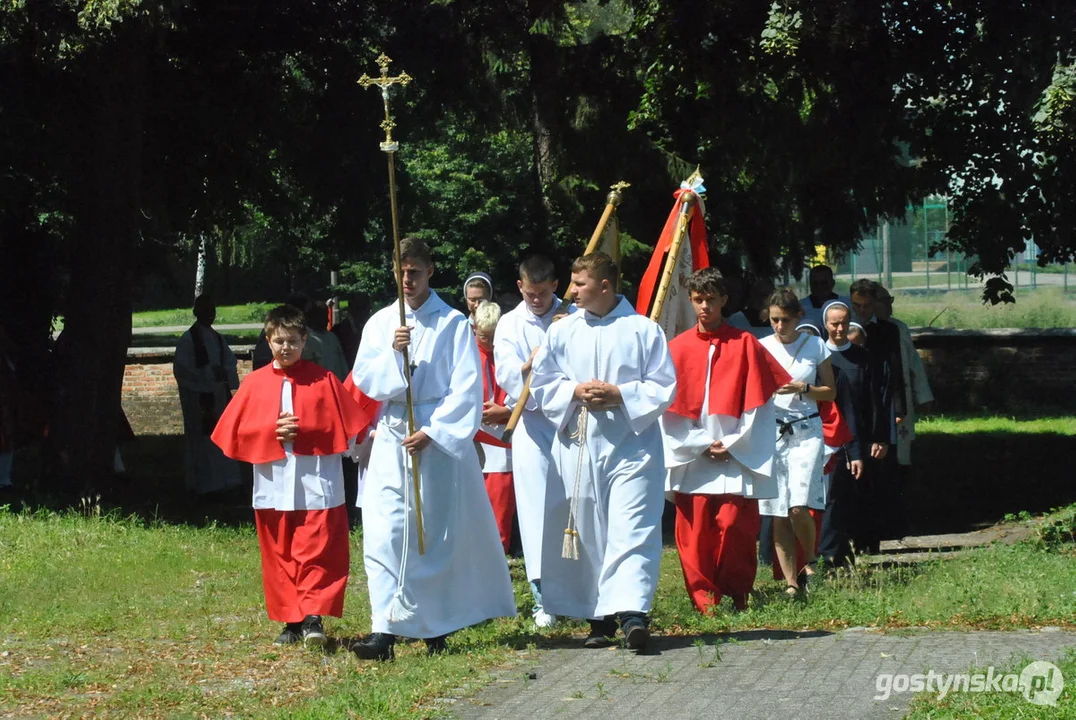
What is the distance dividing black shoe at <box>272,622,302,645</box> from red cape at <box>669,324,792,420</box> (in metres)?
2.39

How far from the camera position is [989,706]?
5.77 meters

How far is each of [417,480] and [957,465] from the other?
1187 centimetres

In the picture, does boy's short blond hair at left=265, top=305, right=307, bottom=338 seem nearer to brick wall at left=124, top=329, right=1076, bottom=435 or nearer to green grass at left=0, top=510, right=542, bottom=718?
green grass at left=0, top=510, right=542, bottom=718

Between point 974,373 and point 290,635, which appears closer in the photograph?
point 290,635

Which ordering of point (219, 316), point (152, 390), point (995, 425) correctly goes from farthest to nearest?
1. point (219, 316)
2. point (152, 390)
3. point (995, 425)

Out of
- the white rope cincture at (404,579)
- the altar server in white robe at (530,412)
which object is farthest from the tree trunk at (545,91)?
the white rope cincture at (404,579)

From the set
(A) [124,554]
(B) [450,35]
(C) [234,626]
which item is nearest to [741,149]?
(B) [450,35]

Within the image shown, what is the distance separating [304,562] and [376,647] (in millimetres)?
689

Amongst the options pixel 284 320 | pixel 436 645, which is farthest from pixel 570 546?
pixel 284 320

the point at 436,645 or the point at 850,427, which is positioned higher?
the point at 850,427

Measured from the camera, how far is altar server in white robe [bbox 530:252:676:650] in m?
7.71

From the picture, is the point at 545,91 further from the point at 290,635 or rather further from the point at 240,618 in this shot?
the point at 290,635

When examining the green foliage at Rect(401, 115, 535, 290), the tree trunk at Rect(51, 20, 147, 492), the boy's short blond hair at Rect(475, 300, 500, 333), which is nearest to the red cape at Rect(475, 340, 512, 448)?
the boy's short blond hair at Rect(475, 300, 500, 333)

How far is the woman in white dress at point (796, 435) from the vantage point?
31.0 feet
